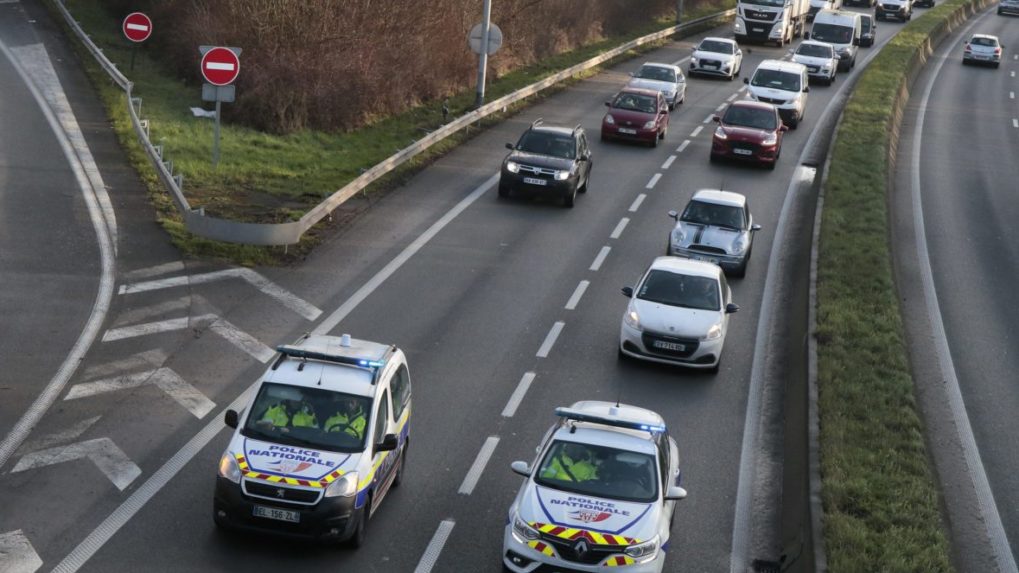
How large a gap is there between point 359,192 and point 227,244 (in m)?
5.12

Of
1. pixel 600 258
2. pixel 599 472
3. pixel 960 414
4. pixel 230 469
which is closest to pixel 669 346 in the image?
pixel 960 414

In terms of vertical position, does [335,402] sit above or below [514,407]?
→ above

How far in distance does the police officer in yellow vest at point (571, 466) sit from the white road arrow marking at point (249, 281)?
7890mm

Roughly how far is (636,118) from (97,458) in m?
22.8

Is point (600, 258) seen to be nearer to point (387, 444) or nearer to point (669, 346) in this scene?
point (669, 346)

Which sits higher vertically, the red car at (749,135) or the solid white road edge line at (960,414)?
the red car at (749,135)

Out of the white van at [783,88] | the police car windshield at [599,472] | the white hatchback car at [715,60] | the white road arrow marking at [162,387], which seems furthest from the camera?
the white hatchback car at [715,60]

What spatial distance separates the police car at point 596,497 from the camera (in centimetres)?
1244

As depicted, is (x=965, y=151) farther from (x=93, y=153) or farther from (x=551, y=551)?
(x=551, y=551)

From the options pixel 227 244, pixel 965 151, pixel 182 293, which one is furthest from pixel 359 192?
pixel 965 151

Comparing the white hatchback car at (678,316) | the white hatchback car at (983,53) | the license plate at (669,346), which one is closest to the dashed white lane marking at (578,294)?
the white hatchback car at (678,316)

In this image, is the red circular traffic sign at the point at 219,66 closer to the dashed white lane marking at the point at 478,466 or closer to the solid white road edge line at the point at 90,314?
the solid white road edge line at the point at 90,314

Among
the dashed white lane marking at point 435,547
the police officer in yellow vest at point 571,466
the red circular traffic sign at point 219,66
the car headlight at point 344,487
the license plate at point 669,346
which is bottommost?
the dashed white lane marking at point 435,547

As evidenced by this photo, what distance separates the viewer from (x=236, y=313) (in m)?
20.4
